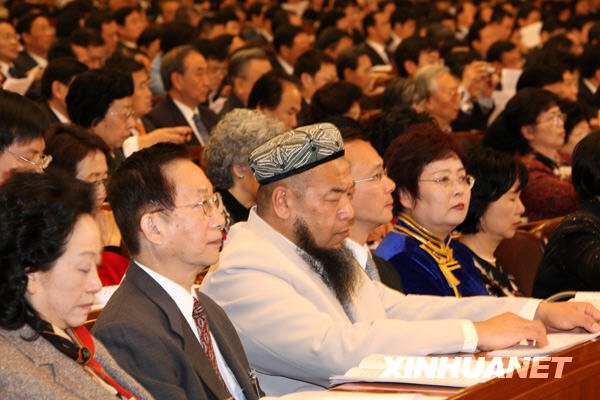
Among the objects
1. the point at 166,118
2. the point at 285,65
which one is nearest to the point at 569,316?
the point at 166,118

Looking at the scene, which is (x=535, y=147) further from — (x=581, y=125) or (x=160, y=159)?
(x=160, y=159)

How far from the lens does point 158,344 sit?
2.00m

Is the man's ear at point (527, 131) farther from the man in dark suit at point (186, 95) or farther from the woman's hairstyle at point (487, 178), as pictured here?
the man in dark suit at point (186, 95)

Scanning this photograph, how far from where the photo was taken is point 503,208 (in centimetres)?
352

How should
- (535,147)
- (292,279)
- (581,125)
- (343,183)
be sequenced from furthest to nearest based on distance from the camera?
(581,125), (535,147), (343,183), (292,279)

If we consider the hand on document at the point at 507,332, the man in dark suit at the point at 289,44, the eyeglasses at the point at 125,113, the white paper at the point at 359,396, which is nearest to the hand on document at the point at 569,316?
the hand on document at the point at 507,332

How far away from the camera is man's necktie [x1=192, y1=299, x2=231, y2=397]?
7.14 ft

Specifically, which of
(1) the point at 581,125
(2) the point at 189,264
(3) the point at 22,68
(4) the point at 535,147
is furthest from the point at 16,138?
(3) the point at 22,68

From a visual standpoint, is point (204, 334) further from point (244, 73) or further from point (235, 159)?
point (244, 73)

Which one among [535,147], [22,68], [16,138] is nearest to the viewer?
[16,138]

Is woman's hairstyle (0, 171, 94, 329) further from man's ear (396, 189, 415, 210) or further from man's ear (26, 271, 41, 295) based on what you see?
man's ear (396, 189, 415, 210)

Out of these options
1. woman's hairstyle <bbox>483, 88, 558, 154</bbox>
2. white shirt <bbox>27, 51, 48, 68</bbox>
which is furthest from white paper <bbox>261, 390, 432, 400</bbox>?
white shirt <bbox>27, 51, 48, 68</bbox>

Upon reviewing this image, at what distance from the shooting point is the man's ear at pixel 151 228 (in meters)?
2.16

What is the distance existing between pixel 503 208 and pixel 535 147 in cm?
168
